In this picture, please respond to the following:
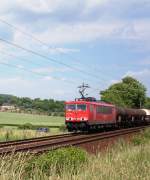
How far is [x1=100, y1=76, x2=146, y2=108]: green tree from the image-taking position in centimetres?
12245

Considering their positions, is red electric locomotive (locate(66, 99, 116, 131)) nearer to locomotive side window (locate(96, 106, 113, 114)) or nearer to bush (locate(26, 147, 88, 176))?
locomotive side window (locate(96, 106, 113, 114))

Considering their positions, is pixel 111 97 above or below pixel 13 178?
above

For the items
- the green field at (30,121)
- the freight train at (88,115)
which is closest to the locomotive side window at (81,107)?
the freight train at (88,115)


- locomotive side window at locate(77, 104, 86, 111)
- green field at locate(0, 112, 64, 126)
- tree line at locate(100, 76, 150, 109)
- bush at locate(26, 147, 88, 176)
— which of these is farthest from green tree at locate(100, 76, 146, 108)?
bush at locate(26, 147, 88, 176)

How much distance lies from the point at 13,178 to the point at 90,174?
2.04 metres

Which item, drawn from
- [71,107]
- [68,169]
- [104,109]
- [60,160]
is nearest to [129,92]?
Answer: [104,109]

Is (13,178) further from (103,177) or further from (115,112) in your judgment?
(115,112)

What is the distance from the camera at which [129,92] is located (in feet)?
411

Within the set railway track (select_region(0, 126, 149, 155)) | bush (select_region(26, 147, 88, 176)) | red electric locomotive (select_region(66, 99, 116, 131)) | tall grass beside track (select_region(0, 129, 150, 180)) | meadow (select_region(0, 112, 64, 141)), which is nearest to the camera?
tall grass beside track (select_region(0, 129, 150, 180))

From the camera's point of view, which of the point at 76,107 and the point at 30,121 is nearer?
the point at 76,107

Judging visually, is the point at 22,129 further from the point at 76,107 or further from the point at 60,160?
the point at 60,160

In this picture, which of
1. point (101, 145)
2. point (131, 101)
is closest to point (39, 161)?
point (101, 145)

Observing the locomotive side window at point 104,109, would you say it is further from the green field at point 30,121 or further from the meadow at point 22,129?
the green field at point 30,121

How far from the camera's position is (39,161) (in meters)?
12.4
